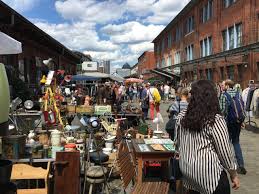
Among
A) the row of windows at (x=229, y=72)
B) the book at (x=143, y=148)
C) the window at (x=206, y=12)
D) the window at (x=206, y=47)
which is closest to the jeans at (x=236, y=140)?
the book at (x=143, y=148)

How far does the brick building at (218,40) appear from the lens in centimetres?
2584

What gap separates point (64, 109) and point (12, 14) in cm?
441

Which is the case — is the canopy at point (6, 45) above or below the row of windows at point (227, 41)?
below

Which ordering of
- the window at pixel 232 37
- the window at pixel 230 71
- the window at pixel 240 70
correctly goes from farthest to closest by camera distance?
the window at pixel 230 71 → the window at pixel 232 37 → the window at pixel 240 70

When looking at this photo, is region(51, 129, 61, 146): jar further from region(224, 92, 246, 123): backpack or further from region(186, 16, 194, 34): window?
region(186, 16, 194, 34): window

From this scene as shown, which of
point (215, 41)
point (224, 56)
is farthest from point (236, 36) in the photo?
point (215, 41)

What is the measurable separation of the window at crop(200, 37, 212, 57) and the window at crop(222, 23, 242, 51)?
403 centimetres

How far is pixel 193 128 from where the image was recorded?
12.7 ft

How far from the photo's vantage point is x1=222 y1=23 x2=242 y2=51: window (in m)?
28.2

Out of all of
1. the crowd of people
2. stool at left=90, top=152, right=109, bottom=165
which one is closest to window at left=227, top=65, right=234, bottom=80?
stool at left=90, top=152, right=109, bottom=165

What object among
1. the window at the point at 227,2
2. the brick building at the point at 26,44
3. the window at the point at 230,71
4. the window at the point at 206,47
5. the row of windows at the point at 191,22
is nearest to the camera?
the brick building at the point at 26,44

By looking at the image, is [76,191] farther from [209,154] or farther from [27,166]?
[209,154]

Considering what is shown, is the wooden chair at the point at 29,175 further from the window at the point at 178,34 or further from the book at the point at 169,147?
the window at the point at 178,34

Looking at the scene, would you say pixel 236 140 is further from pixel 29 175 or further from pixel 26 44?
pixel 26 44
